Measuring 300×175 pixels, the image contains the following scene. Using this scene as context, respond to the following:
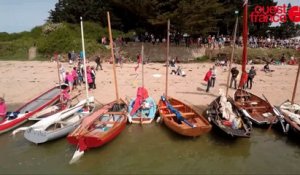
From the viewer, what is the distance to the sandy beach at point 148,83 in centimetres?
2205

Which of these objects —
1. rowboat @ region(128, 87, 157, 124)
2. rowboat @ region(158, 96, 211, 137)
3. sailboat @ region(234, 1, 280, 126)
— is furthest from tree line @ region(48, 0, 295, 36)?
rowboat @ region(158, 96, 211, 137)

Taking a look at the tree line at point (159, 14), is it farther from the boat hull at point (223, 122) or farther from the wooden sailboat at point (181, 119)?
the boat hull at point (223, 122)

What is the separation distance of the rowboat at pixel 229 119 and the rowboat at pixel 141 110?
10.7 feet

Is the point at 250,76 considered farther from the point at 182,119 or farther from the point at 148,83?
the point at 182,119

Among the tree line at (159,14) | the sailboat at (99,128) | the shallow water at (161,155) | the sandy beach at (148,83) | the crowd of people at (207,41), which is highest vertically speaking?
the tree line at (159,14)

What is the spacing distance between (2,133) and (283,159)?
13.5 m

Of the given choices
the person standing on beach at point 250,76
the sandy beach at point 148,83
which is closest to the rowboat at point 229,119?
the sandy beach at point 148,83

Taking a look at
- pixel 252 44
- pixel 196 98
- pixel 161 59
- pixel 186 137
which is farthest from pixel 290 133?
pixel 252 44

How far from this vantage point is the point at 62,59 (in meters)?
36.4

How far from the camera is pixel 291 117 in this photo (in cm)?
1650

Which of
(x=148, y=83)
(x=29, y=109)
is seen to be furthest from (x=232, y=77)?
(x=29, y=109)

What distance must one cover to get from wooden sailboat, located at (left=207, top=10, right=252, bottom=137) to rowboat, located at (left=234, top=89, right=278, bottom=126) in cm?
80

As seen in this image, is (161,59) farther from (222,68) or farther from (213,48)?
(222,68)

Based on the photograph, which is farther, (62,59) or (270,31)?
(270,31)
